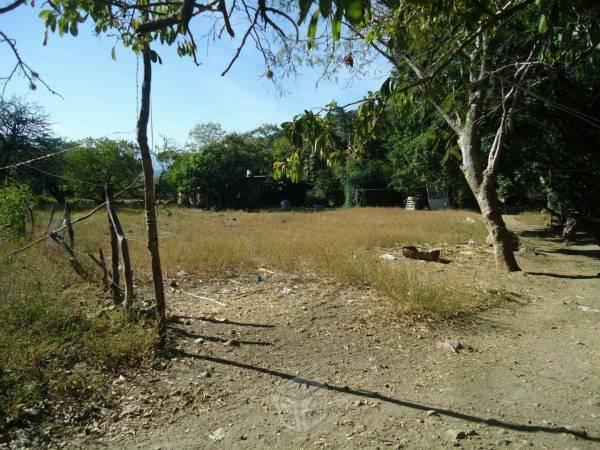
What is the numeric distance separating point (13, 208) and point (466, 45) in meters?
7.86

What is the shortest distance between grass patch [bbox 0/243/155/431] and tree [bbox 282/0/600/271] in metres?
2.48

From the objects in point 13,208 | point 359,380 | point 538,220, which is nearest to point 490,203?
point 359,380

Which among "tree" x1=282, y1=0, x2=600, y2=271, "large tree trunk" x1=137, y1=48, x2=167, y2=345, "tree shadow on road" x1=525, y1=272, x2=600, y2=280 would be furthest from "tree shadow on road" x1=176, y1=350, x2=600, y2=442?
"tree shadow on road" x1=525, y1=272, x2=600, y2=280

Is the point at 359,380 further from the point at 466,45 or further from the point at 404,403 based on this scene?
the point at 466,45

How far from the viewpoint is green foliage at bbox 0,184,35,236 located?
704 centimetres

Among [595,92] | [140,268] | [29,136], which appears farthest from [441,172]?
[29,136]

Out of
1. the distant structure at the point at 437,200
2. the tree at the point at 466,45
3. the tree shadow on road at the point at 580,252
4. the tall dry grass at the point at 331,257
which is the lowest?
the tree shadow on road at the point at 580,252

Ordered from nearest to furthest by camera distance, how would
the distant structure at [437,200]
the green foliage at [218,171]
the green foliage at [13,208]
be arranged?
the green foliage at [13,208]
the green foliage at [218,171]
the distant structure at [437,200]

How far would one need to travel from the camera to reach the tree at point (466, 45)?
240cm

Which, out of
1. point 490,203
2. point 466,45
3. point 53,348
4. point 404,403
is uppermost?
point 466,45

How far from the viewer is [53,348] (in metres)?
3.31

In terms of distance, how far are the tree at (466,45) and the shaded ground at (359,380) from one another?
75.9 inches

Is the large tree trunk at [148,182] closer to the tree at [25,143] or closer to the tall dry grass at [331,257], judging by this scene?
the tall dry grass at [331,257]

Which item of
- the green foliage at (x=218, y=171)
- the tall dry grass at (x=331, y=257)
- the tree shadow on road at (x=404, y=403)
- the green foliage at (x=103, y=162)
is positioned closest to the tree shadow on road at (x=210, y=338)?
the tree shadow on road at (x=404, y=403)
